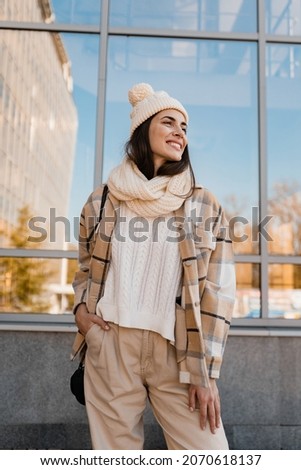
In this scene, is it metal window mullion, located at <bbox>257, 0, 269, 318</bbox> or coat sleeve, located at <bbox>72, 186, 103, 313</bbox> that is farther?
metal window mullion, located at <bbox>257, 0, 269, 318</bbox>

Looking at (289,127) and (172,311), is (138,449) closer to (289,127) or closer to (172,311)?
(172,311)

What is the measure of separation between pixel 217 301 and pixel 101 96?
9.21 ft

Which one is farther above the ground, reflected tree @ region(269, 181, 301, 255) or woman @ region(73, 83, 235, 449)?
reflected tree @ region(269, 181, 301, 255)

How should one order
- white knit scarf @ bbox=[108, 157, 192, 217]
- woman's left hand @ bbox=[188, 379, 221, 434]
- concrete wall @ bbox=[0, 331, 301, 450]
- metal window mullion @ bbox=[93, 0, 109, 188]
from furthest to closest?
1. metal window mullion @ bbox=[93, 0, 109, 188]
2. concrete wall @ bbox=[0, 331, 301, 450]
3. white knit scarf @ bbox=[108, 157, 192, 217]
4. woman's left hand @ bbox=[188, 379, 221, 434]

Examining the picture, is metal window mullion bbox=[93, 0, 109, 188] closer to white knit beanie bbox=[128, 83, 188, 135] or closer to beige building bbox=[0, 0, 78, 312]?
beige building bbox=[0, 0, 78, 312]

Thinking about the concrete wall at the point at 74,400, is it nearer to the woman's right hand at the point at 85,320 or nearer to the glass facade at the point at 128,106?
the glass facade at the point at 128,106

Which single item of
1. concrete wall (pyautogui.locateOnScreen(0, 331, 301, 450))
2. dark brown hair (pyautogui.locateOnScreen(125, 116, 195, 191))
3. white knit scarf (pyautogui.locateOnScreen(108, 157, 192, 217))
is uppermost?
dark brown hair (pyautogui.locateOnScreen(125, 116, 195, 191))

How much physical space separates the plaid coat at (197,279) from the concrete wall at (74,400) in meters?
1.58

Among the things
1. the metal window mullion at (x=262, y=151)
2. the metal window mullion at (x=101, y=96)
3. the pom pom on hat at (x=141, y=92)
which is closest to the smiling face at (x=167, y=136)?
the pom pom on hat at (x=141, y=92)

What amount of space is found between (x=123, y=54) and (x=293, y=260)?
2431 mm

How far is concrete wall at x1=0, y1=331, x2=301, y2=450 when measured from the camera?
3.29 metres

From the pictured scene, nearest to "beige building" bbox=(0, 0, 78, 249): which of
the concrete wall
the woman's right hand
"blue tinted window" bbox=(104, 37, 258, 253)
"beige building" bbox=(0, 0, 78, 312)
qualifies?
"beige building" bbox=(0, 0, 78, 312)

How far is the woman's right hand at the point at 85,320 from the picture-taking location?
68.6 inches

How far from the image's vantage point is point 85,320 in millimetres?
1798
